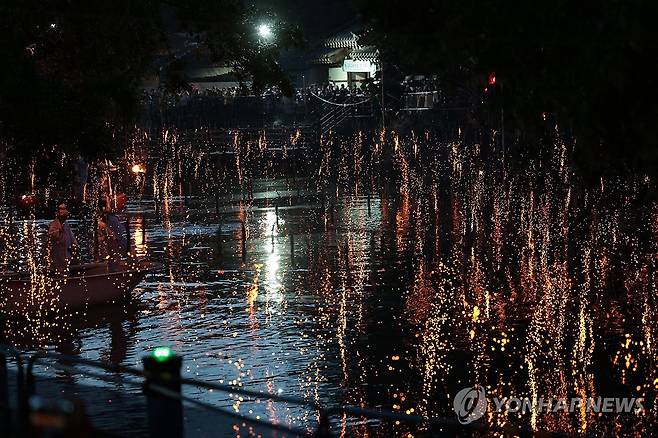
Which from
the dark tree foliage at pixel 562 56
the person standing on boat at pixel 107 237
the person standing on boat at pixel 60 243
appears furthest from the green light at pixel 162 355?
the person standing on boat at pixel 107 237

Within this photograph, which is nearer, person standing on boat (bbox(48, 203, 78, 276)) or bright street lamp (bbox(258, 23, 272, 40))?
person standing on boat (bbox(48, 203, 78, 276))

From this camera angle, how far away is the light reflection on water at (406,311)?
50.6 ft

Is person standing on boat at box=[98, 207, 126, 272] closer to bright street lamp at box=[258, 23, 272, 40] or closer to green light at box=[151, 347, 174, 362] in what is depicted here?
bright street lamp at box=[258, 23, 272, 40]

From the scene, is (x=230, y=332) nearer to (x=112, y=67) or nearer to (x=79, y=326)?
(x=79, y=326)

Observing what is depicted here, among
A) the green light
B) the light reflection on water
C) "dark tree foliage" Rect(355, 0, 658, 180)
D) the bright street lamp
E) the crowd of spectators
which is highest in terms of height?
the crowd of spectators

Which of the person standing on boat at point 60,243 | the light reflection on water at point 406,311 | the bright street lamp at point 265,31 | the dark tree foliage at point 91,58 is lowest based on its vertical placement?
the light reflection on water at point 406,311

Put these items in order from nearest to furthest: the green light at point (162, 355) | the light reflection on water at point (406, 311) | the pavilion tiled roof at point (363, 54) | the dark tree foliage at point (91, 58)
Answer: the green light at point (162, 355) < the light reflection on water at point (406, 311) < the dark tree foliage at point (91, 58) < the pavilion tiled roof at point (363, 54)

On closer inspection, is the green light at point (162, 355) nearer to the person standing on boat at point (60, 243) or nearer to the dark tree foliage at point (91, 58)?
the dark tree foliage at point (91, 58)

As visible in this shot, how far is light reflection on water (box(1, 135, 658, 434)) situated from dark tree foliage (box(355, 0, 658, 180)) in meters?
4.87

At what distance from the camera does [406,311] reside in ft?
68.2

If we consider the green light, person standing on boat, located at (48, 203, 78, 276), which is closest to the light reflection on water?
person standing on boat, located at (48, 203, 78, 276)

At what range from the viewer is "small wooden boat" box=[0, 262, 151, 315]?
2009 centimetres

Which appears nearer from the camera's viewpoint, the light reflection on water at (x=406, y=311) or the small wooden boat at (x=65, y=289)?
the light reflection on water at (x=406, y=311)

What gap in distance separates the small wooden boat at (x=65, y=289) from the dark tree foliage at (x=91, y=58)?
2072 millimetres
